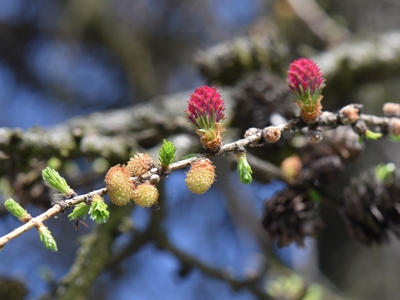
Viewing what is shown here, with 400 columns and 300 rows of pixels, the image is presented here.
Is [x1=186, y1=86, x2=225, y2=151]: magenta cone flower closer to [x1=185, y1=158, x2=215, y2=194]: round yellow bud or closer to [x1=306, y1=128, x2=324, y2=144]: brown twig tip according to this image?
[x1=185, y1=158, x2=215, y2=194]: round yellow bud

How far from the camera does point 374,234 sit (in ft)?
3.07

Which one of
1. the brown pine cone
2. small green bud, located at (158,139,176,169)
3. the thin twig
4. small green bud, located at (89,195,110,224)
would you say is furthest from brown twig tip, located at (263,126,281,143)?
the brown pine cone

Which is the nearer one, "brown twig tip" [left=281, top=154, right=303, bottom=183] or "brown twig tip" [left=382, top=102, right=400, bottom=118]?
"brown twig tip" [left=382, top=102, right=400, bottom=118]

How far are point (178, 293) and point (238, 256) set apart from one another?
0.50 m

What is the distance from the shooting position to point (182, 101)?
4.69 feet

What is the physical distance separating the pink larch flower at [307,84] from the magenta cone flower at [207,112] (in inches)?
5.7

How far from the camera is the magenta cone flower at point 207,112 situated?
0.62m

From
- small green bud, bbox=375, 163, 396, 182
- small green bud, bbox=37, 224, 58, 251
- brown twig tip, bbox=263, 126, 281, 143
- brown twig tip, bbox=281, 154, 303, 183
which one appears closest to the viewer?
small green bud, bbox=37, 224, 58, 251

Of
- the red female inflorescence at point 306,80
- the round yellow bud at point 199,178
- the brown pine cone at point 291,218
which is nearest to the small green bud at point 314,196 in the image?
the brown pine cone at point 291,218

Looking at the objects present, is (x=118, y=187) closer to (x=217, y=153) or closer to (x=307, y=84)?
(x=217, y=153)

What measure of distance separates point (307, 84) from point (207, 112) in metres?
0.18

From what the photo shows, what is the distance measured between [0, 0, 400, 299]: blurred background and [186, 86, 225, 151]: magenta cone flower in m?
0.42

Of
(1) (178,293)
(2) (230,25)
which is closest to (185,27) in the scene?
(2) (230,25)

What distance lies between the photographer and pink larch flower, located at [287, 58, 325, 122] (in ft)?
2.25
